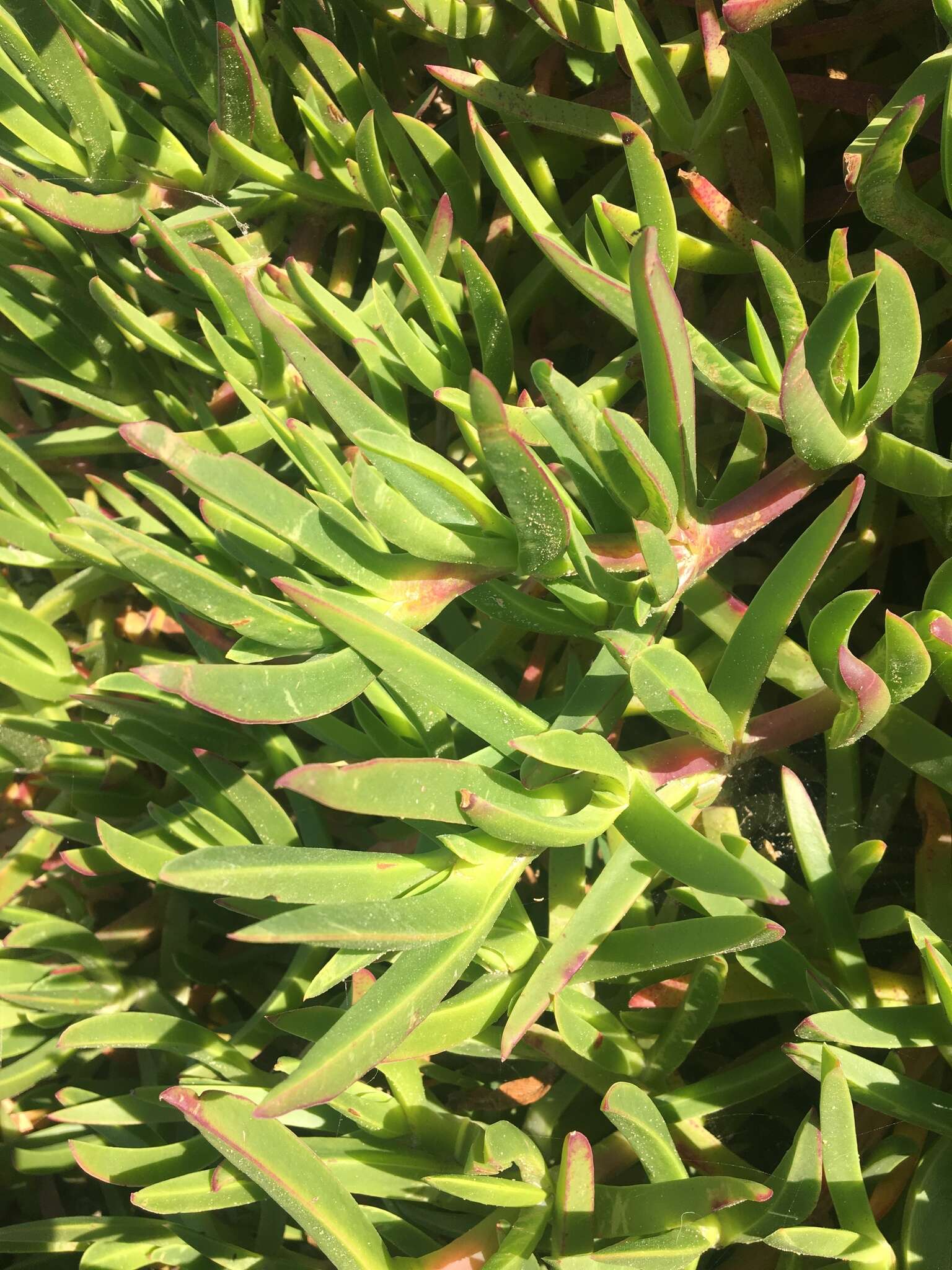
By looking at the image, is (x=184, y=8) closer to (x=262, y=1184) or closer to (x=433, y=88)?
(x=433, y=88)

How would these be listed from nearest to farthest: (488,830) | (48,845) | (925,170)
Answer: (488,830) → (925,170) → (48,845)

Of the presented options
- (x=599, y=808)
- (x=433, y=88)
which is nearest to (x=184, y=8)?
(x=433, y=88)

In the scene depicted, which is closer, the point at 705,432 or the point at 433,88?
the point at 705,432

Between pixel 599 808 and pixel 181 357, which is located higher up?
pixel 181 357

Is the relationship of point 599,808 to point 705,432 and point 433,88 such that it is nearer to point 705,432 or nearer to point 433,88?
point 705,432

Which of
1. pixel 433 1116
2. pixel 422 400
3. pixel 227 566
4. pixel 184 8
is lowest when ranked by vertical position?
pixel 433 1116

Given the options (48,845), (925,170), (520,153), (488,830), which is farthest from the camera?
(48,845)
